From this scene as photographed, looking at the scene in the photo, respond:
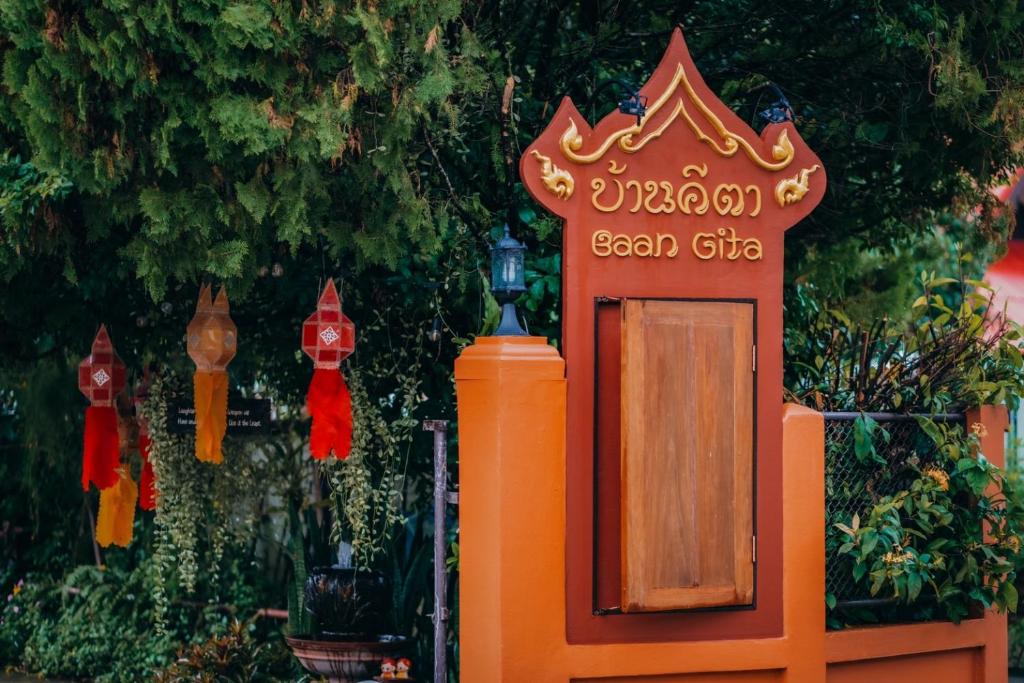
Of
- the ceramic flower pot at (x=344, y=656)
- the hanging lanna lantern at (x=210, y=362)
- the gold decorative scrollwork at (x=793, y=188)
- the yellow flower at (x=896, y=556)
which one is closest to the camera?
the gold decorative scrollwork at (x=793, y=188)

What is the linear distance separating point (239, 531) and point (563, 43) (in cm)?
412

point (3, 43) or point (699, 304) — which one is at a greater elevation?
point (3, 43)

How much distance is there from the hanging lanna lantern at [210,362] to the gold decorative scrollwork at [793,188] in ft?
A: 10.6

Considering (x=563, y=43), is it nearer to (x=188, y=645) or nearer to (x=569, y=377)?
(x=569, y=377)

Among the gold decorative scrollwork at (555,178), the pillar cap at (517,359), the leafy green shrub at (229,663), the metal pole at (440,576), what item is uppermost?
the gold decorative scrollwork at (555,178)

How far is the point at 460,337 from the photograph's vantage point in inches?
320

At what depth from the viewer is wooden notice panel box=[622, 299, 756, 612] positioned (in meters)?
6.43

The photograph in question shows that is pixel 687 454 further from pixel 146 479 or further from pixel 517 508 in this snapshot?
pixel 146 479

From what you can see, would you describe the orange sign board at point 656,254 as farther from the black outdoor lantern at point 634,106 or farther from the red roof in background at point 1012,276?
the red roof in background at point 1012,276

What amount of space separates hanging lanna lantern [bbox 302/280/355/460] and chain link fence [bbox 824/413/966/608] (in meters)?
2.77

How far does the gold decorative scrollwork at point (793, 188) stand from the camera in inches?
273

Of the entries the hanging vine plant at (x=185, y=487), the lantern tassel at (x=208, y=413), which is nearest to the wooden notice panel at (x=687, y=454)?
the lantern tassel at (x=208, y=413)

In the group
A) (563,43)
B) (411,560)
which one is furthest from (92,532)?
(563,43)

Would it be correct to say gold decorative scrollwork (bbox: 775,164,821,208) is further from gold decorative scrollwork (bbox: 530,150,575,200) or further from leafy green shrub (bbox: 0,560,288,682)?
leafy green shrub (bbox: 0,560,288,682)
